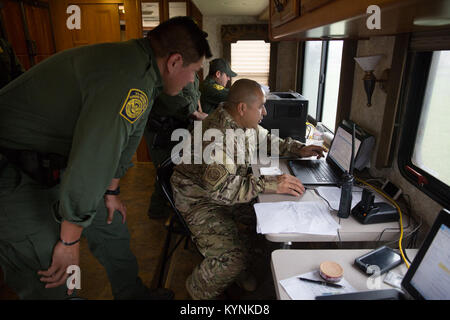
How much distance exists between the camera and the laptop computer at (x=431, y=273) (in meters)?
0.75

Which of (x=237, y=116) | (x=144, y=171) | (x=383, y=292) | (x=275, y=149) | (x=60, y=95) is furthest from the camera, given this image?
(x=144, y=171)

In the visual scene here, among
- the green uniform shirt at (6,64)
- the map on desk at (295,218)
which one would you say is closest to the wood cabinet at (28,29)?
the green uniform shirt at (6,64)

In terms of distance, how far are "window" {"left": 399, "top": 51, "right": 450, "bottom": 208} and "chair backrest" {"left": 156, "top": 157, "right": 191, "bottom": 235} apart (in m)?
1.17

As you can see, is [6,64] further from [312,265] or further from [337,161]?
[312,265]

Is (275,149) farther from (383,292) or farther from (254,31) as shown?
(254,31)

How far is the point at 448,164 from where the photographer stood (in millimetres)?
1196

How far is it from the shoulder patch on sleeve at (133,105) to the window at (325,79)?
Result: 195 cm

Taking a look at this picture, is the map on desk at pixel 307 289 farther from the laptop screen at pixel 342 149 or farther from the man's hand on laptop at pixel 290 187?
the laptop screen at pixel 342 149

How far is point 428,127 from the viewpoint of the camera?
1.32m

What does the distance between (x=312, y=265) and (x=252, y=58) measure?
430cm

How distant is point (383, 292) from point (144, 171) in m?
3.52

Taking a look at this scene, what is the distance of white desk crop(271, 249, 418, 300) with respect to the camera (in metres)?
0.92
